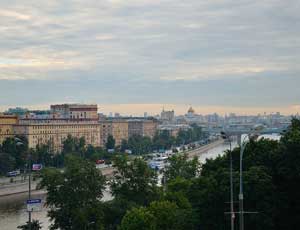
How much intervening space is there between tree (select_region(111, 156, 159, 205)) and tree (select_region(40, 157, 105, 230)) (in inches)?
36.1

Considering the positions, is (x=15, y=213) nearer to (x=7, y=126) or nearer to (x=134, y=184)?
(x=134, y=184)

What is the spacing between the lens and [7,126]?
279 feet

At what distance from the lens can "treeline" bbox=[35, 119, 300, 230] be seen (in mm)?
20656

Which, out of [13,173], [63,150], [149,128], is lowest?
[13,173]

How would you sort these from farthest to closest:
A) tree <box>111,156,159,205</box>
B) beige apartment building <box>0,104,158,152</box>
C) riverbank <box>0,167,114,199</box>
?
beige apartment building <box>0,104,158,152</box> → riverbank <box>0,167,114,199</box> → tree <box>111,156,159,205</box>

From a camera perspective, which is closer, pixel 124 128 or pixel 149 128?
pixel 124 128

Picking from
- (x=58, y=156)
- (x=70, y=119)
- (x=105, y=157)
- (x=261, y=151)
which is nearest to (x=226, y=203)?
(x=261, y=151)

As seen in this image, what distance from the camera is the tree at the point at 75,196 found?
26431mm

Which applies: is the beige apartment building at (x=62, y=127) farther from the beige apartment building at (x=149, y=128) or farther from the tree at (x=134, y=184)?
the tree at (x=134, y=184)

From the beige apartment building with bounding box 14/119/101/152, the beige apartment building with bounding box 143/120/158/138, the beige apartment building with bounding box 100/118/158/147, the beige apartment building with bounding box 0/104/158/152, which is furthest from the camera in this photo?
the beige apartment building with bounding box 143/120/158/138

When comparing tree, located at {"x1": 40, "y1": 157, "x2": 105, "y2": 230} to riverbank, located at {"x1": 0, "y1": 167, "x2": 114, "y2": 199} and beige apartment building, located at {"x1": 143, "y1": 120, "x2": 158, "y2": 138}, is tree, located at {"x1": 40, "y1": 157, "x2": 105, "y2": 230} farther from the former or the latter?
beige apartment building, located at {"x1": 143, "y1": 120, "x2": 158, "y2": 138}

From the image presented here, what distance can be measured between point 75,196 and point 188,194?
5.49 meters

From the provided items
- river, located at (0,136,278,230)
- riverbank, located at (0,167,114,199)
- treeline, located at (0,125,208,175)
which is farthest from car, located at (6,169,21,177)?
river, located at (0,136,278,230)

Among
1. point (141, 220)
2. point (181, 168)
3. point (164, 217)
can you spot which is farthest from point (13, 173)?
point (141, 220)
